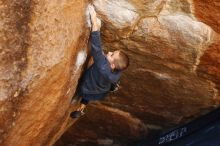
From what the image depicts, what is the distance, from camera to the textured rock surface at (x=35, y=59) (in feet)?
10.4

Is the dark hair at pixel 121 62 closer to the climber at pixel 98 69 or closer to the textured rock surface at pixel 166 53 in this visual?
the climber at pixel 98 69

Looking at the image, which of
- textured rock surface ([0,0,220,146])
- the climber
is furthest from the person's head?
textured rock surface ([0,0,220,146])

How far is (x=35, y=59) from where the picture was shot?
3336 millimetres

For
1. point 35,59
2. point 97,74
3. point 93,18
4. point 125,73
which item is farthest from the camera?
point 125,73

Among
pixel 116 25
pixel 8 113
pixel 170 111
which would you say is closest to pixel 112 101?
pixel 170 111

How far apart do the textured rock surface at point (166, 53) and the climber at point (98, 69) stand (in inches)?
7.0

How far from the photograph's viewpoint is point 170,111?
515cm

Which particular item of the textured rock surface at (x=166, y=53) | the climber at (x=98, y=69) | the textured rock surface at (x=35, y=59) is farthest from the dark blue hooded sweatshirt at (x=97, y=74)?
the textured rock surface at (x=166, y=53)

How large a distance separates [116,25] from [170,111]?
5.09ft

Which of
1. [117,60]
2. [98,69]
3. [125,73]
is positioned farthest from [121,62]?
[125,73]

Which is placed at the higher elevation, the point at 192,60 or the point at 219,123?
the point at 192,60

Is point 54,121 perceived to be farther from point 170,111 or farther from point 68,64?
point 170,111

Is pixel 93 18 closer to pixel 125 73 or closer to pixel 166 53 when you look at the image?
pixel 166 53

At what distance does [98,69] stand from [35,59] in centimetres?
65
